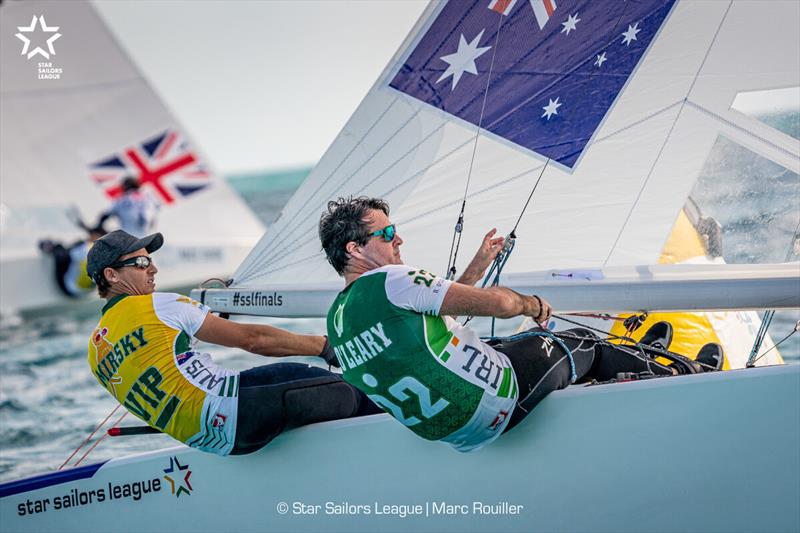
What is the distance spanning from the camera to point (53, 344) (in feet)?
22.0

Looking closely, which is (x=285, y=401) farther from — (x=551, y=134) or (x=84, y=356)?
(x=84, y=356)

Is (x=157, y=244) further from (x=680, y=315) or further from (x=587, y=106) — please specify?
(x=680, y=315)

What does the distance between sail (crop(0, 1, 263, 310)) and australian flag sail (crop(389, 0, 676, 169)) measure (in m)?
5.56

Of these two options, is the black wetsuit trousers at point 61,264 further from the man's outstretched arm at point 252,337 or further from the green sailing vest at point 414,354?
the green sailing vest at point 414,354

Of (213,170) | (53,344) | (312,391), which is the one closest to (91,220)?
(213,170)

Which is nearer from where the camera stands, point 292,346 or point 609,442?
point 609,442

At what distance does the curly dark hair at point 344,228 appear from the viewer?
6.79ft

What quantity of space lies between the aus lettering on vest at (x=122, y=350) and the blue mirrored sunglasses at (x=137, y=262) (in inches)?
7.9

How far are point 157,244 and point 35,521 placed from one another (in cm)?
84

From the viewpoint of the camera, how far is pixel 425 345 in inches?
77.1

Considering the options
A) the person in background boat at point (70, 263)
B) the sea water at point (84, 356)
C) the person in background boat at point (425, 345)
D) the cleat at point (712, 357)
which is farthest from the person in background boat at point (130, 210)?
the person in background boat at point (425, 345)

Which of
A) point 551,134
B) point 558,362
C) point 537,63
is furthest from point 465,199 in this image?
point 558,362

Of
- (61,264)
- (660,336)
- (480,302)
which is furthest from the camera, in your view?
(61,264)

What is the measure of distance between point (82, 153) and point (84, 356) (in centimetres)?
330
